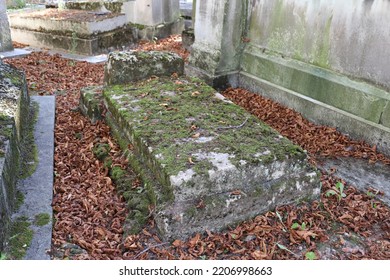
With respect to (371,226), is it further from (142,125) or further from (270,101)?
(270,101)

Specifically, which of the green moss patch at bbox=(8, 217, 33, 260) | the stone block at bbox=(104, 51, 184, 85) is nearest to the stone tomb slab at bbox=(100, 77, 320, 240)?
the stone block at bbox=(104, 51, 184, 85)

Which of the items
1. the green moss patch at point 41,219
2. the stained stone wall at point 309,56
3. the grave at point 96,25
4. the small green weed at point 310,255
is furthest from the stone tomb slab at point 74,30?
the small green weed at point 310,255

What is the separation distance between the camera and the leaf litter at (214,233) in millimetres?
2744

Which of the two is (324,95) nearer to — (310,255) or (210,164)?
(210,164)

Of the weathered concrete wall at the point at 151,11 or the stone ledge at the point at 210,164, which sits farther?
the weathered concrete wall at the point at 151,11

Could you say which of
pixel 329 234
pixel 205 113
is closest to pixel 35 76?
pixel 205 113

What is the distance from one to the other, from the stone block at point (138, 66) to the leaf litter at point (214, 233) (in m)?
0.69

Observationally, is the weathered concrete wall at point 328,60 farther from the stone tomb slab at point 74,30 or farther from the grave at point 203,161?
the stone tomb slab at point 74,30

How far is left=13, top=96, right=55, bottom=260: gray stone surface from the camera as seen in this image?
2.57m

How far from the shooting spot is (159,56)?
4816 mm

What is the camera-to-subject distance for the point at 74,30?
8523 mm

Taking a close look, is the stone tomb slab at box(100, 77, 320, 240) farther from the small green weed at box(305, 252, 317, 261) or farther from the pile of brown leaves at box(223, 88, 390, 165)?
the pile of brown leaves at box(223, 88, 390, 165)

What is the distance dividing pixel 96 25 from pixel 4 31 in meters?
1.89

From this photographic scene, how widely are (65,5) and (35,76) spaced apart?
15.7 feet
